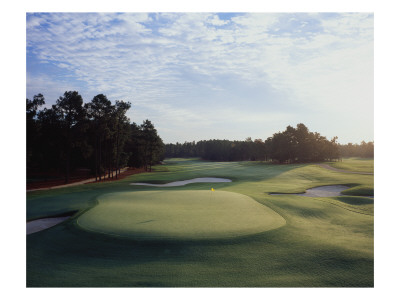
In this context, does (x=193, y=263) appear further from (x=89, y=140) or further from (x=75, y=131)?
(x=89, y=140)

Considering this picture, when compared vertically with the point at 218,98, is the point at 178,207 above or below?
below

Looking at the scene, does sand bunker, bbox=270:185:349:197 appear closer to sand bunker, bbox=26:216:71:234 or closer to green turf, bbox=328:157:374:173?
green turf, bbox=328:157:374:173

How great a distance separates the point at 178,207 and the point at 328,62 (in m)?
9.13

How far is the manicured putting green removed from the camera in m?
7.55

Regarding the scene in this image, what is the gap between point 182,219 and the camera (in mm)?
8984

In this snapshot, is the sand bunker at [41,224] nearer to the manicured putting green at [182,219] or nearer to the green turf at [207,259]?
the green turf at [207,259]

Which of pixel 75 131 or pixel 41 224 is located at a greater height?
pixel 75 131

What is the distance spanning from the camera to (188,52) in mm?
11125

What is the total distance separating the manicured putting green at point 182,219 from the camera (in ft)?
24.8

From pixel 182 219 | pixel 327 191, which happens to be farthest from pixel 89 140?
pixel 327 191
